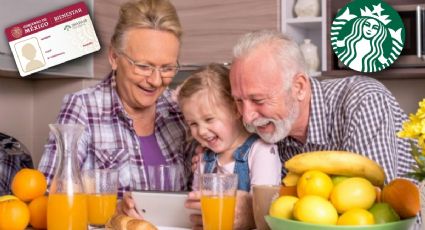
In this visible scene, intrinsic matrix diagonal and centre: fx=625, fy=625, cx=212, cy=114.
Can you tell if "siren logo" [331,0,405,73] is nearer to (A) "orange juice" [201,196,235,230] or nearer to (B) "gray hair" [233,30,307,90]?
(B) "gray hair" [233,30,307,90]

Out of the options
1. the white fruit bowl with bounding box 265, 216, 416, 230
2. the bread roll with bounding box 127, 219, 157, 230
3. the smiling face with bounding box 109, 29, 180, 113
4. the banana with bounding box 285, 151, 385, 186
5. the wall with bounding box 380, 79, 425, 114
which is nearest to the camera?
the white fruit bowl with bounding box 265, 216, 416, 230

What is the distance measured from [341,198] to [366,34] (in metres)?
2.16

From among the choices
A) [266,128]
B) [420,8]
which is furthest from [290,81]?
[420,8]

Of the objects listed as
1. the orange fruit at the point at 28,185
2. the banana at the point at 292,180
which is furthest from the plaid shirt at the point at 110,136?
the banana at the point at 292,180

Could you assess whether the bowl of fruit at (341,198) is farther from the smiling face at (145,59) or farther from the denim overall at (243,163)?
the smiling face at (145,59)

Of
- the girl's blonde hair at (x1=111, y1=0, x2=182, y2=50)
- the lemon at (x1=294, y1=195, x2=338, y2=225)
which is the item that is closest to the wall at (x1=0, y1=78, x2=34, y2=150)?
the girl's blonde hair at (x1=111, y1=0, x2=182, y2=50)

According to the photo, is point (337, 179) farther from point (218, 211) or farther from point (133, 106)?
point (133, 106)

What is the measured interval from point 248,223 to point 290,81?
49 cm

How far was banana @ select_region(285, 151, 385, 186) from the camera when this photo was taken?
3.64 feet

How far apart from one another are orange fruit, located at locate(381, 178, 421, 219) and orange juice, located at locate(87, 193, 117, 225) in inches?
24.9

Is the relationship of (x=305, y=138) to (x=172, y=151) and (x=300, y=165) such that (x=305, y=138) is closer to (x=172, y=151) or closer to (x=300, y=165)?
(x=172, y=151)

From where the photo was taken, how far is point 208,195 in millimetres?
1317

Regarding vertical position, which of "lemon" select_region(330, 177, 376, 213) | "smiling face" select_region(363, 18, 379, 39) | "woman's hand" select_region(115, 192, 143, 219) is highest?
"smiling face" select_region(363, 18, 379, 39)

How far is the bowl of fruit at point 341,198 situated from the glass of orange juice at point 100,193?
0.46 meters
